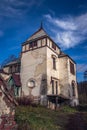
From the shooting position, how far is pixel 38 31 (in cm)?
2955

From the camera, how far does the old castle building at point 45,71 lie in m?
24.6

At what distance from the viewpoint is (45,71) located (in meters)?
24.8

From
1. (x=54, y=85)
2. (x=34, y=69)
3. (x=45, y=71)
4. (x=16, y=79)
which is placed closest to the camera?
(x=45, y=71)

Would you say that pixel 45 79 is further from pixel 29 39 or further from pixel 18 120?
pixel 18 120

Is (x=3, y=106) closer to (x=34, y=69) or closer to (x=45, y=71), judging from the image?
(x=45, y=71)

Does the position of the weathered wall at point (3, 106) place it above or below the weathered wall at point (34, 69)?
below

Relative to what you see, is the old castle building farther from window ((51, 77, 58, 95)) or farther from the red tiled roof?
the red tiled roof

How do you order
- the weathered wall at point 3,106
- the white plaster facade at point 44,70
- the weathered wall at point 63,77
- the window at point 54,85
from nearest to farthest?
the weathered wall at point 3,106, the white plaster facade at point 44,70, the window at point 54,85, the weathered wall at point 63,77

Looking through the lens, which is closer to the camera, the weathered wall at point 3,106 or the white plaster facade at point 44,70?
the weathered wall at point 3,106

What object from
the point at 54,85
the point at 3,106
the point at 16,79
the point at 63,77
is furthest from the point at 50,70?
the point at 3,106

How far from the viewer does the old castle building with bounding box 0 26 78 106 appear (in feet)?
80.6

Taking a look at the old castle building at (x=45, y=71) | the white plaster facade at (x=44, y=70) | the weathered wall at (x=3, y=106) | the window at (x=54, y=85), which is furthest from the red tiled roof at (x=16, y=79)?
the weathered wall at (x=3, y=106)

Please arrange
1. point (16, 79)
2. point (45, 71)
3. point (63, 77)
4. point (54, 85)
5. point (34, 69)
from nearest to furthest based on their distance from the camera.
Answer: point (45, 71)
point (54, 85)
point (34, 69)
point (16, 79)
point (63, 77)

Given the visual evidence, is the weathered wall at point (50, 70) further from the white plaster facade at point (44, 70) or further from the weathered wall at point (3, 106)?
the weathered wall at point (3, 106)
